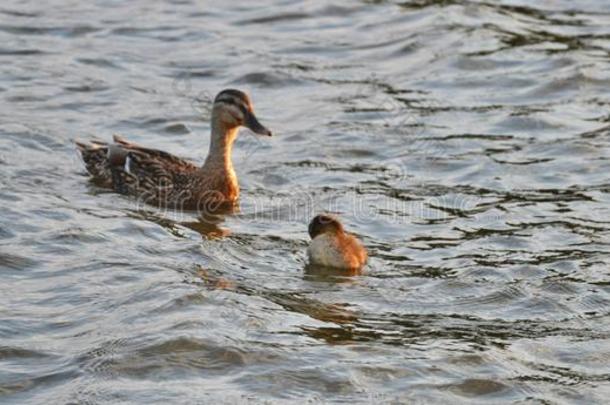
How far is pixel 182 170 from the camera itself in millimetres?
12812

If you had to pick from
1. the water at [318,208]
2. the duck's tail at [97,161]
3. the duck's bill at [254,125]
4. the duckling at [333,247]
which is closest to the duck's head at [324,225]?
the duckling at [333,247]

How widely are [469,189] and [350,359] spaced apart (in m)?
4.15

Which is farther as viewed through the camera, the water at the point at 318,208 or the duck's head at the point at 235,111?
the duck's head at the point at 235,111

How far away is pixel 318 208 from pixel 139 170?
62.4 inches

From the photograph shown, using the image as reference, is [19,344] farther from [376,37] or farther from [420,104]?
[376,37]

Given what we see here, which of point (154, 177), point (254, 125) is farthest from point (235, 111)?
point (154, 177)

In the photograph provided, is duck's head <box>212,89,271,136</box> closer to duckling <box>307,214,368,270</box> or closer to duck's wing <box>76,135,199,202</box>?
duck's wing <box>76,135,199,202</box>

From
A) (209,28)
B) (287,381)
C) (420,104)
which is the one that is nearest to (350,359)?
(287,381)

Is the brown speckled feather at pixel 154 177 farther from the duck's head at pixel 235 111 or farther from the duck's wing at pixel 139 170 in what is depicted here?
the duck's head at pixel 235 111

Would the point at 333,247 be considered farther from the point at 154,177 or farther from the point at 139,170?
the point at 139,170

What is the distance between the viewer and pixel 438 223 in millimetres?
11766

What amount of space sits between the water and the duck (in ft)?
0.81

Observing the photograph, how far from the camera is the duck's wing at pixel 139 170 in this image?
41.5 feet

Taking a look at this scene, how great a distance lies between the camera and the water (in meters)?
8.72
